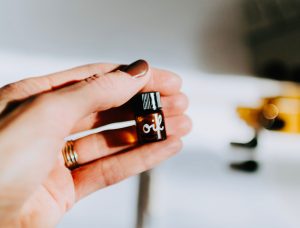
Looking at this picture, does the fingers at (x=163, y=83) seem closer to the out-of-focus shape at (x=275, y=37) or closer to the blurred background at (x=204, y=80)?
the blurred background at (x=204, y=80)

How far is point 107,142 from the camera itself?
0.95 metres

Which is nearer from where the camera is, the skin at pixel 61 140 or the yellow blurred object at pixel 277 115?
the skin at pixel 61 140

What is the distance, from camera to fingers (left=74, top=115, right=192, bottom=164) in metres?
0.92

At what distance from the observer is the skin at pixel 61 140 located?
0.63 m

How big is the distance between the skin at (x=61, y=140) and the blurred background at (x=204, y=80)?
189 mm

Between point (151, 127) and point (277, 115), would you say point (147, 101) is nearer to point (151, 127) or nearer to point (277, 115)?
point (151, 127)

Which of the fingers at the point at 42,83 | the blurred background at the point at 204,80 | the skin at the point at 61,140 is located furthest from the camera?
the blurred background at the point at 204,80

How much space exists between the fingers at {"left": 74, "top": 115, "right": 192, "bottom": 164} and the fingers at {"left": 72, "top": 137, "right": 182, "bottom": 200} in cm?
2

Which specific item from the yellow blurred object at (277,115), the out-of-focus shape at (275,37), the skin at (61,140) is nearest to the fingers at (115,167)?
the skin at (61,140)

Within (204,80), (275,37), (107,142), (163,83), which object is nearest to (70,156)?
(107,142)

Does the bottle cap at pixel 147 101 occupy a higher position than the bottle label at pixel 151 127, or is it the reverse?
the bottle cap at pixel 147 101

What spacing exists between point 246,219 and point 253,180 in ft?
0.44

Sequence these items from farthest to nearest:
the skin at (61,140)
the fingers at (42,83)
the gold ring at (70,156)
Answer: the gold ring at (70,156)
the fingers at (42,83)
the skin at (61,140)

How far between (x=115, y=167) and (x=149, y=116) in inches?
7.7
